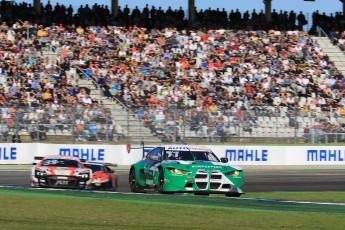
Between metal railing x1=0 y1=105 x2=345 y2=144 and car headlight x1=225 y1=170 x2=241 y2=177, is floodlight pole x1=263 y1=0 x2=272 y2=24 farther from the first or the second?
car headlight x1=225 y1=170 x2=241 y2=177

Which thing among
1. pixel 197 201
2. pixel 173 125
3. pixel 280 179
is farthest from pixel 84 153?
pixel 197 201

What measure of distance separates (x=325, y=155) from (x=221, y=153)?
463cm

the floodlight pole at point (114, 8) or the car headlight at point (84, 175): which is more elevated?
the floodlight pole at point (114, 8)

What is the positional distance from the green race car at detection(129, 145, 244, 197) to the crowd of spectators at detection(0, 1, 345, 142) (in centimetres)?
1223

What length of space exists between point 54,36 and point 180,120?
8553 millimetres

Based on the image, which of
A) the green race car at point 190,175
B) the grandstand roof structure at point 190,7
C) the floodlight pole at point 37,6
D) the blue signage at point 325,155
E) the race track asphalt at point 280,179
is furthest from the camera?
the grandstand roof structure at point 190,7

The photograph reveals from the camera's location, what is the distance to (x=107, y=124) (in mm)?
32125

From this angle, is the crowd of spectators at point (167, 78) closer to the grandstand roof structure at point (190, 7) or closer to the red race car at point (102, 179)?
the grandstand roof structure at point (190, 7)

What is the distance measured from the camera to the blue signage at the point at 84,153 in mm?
32875

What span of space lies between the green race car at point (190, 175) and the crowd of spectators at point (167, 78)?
12.2 m

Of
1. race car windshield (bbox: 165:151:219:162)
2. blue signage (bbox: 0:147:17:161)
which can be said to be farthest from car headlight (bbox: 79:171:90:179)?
blue signage (bbox: 0:147:17:161)

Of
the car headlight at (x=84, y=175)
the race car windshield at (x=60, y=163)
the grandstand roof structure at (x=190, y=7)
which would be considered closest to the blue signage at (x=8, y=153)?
the grandstand roof structure at (x=190, y=7)

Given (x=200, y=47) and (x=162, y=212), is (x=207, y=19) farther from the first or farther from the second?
(x=162, y=212)

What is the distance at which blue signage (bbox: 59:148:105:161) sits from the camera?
3288 centimetres
